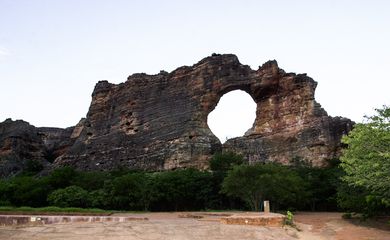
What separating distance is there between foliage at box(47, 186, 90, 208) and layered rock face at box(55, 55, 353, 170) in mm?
23084

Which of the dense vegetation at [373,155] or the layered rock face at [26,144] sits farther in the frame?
the layered rock face at [26,144]

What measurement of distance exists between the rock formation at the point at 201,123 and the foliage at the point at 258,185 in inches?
889

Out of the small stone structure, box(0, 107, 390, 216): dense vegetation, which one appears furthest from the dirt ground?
box(0, 107, 390, 216): dense vegetation

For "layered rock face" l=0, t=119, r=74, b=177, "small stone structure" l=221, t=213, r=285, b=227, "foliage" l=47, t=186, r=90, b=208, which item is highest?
"layered rock face" l=0, t=119, r=74, b=177

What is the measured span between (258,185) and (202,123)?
3133 cm

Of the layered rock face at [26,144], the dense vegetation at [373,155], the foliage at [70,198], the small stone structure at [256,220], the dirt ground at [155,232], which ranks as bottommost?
the dirt ground at [155,232]

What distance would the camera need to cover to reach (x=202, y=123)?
206 feet

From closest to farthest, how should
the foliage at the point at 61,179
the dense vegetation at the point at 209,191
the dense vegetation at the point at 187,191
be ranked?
1. the dense vegetation at the point at 209,191
2. the dense vegetation at the point at 187,191
3. the foliage at the point at 61,179

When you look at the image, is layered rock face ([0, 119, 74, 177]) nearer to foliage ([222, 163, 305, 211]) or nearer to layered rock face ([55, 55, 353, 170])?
layered rock face ([55, 55, 353, 170])

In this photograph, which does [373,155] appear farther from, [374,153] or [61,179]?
[61,179]

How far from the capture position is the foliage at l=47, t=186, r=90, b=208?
35625 mm

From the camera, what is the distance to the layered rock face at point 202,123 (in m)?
57.5

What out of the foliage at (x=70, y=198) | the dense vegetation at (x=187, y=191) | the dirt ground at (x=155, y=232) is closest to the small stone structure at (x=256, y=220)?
the dirt ground at (x=155, y=232)

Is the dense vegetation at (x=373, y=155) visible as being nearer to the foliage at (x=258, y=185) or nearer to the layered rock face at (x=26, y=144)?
the foliage at (x=258, y=185)
